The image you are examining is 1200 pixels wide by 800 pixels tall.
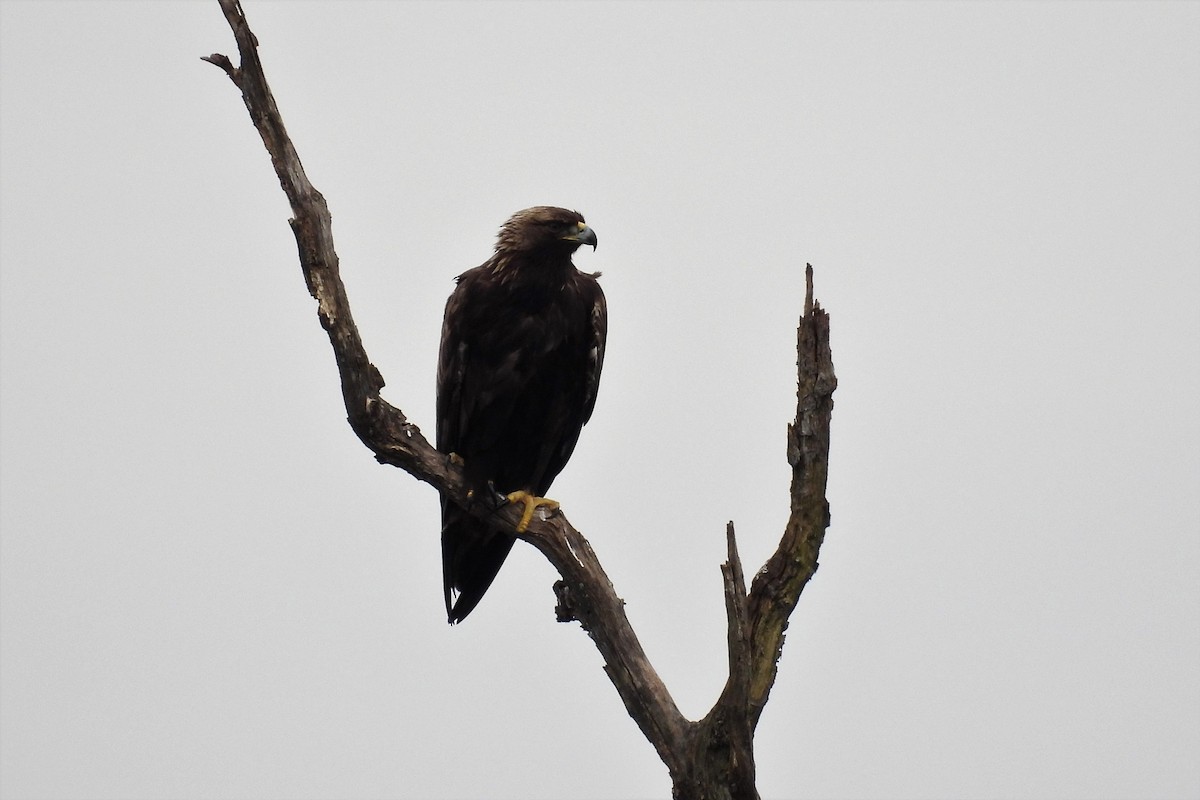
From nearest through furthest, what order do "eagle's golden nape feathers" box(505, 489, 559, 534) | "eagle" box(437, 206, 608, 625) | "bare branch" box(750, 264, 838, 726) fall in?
1. "bare branch" box(750, 264, 838, 726)
2. "eagle's golden nape feathers" box(505, 489, 559, 534)
3. "eagle" box(437, 206, 608, 625)

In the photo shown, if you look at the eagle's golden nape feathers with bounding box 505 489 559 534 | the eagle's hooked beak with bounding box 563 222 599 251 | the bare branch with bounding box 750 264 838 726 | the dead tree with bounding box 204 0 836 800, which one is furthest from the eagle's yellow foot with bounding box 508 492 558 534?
the eagle's hooked beak with bounding box 563 222 599 251

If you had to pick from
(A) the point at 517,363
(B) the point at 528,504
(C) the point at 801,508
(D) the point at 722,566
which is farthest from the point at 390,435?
(C) the point at 801,508

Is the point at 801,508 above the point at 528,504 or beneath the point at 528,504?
beneath

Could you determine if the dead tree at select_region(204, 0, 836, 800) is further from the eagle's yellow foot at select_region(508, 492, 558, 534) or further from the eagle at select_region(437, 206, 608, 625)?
the eagle at select_region(437, 206, 608, 625)

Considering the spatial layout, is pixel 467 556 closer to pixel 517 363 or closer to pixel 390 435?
pixel 517 363

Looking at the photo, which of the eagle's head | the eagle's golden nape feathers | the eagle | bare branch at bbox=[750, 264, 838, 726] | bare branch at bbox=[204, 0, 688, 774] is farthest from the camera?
the eagle's head

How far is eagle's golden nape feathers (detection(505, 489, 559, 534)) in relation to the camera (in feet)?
20.8

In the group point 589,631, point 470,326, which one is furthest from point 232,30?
point 589,631

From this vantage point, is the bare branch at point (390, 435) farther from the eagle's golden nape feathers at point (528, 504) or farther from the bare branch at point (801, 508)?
the bare branch at point (801, 508)

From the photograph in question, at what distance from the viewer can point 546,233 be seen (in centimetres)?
699

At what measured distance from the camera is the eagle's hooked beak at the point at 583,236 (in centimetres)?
705

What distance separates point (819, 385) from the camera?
5281 millimetres

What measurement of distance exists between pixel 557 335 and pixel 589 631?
163 centimetres

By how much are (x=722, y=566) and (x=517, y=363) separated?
1.99 metres
